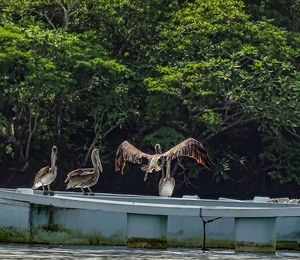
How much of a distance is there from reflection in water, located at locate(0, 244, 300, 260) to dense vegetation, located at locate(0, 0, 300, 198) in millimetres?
18282

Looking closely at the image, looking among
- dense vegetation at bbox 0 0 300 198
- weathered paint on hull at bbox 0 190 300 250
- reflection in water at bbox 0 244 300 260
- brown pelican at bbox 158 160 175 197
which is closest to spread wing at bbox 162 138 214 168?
brown pelican at bbox 158 160 175 197

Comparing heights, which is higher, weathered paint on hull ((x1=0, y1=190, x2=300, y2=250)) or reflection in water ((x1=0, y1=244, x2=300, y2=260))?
weathered paint on hull ((x1=0, y1=190, x2=300, y2=250))

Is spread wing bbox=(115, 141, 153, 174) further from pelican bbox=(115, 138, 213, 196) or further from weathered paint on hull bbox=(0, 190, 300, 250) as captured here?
weathered paint on hull bbox=(0, 190, 300, 250)

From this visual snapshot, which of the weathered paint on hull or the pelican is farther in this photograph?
the pelican

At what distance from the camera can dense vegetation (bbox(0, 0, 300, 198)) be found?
4116 centimetres

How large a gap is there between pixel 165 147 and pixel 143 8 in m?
6.01

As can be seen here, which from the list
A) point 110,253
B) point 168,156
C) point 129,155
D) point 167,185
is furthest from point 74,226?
point 129,155

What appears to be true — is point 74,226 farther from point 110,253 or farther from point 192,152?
point 192,152

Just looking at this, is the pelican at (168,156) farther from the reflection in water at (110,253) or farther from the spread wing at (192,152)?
the reflection in water at (110,253)

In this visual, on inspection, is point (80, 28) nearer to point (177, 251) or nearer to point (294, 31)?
point (294, 31)

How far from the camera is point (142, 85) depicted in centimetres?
4309

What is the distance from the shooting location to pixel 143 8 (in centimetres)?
4400

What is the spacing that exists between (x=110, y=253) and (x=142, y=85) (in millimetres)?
22049

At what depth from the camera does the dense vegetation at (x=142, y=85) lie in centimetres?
4116
